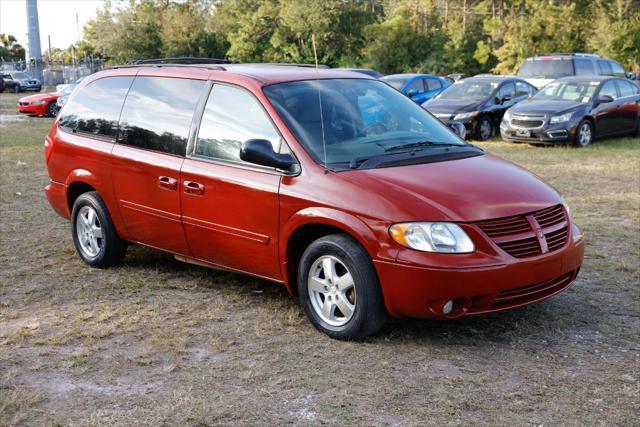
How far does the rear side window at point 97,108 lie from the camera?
21.6 ft

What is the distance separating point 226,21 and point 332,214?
6326 cm

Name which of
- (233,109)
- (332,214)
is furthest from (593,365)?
(233,109)

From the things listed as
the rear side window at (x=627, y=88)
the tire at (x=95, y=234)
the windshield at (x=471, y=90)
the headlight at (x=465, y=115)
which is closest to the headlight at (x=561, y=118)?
the rear side window at (x=627, y=88)

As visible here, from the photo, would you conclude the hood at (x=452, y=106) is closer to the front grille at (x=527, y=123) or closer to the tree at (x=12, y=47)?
the front grille at (x=527, y=123)

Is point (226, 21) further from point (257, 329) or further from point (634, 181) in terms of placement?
point (257, 329)

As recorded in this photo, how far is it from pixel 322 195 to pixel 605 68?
19.1 metres

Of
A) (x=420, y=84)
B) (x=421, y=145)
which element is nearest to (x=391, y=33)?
(x=420, y=84)

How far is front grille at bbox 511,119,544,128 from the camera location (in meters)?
15.5

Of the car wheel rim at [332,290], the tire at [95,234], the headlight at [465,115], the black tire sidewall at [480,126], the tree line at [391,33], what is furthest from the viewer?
the tree line at [391,33]

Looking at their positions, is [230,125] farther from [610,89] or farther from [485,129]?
[610,89]

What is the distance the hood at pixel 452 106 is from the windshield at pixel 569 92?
4.46ft

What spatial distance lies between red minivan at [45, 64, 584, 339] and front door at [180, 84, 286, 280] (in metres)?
0.01

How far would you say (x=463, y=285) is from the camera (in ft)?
15.0

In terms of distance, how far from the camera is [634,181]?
448 inches
